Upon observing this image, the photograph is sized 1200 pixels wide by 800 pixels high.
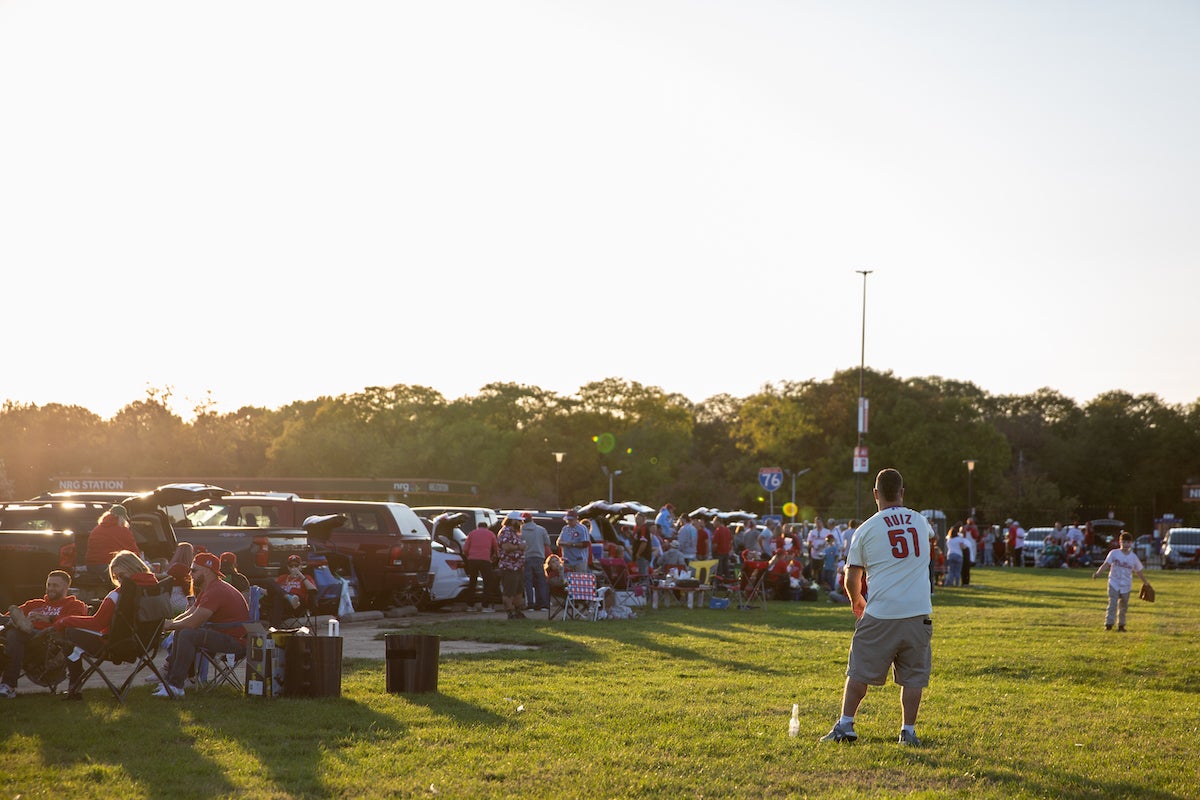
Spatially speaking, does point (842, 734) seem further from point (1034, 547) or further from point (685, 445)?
point (685, 445)

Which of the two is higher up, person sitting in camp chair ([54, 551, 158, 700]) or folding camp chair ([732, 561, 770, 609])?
person sitting in camp chair ([54, 551, 158, 700])

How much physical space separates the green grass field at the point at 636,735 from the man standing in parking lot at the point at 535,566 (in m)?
6.21

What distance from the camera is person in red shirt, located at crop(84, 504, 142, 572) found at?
49.7ft

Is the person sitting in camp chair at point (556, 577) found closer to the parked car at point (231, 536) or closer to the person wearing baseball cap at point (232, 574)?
the parked car at point (231, 536)

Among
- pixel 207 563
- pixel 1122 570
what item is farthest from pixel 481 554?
pixel 207 563

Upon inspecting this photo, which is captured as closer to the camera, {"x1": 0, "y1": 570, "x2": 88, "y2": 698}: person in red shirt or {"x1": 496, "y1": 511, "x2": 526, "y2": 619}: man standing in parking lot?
{"x1": 0, "y1": 570, "x2": 88, "y2": 698}: person in red shirt

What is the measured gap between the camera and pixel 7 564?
16.9 metres

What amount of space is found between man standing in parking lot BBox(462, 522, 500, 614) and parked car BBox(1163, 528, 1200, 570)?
35109 mm

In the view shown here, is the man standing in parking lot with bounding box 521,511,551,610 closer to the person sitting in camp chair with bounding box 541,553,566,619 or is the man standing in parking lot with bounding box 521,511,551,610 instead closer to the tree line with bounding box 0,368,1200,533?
the person sitting in camp chair with bounding box 541,553,566,619

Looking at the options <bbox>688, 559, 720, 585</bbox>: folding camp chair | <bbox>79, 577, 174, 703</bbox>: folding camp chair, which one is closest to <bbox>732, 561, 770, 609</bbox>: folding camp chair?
<bbox>688, 559, 720, 585</bbox>: folding camp chair

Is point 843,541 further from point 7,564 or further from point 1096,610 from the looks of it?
point 7,564

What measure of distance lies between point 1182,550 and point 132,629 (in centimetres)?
4649

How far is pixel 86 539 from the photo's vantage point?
697 inches

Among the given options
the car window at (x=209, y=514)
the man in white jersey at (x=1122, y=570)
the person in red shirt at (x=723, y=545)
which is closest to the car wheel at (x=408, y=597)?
the car window at (x=209, y=514)
